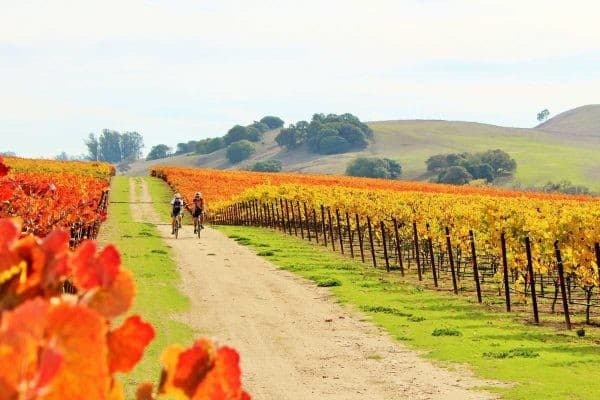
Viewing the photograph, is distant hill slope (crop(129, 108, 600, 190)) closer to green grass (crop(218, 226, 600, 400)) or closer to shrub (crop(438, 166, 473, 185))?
shrub (crop(438, 166, 473, 185))

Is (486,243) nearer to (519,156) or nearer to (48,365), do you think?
(48,365)

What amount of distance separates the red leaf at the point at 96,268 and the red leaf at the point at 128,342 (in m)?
0.07

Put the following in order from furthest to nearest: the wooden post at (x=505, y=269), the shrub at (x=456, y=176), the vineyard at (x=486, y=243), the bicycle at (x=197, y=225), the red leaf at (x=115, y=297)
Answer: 1. the shrub at (x=456, y=176)
2. the bicycle at (x=197, y=225)
3. the vineyard at (x=486, y=243)
4. the wooden post at (x=505, y=269)
5. the red leaf at (x=115, y=297)

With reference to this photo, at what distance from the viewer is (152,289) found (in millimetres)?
22781

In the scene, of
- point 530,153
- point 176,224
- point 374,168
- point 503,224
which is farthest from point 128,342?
point 530,153

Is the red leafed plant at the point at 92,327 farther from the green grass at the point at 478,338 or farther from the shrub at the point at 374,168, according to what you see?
the shrub at the point at 374,168

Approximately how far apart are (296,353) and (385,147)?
184 metres

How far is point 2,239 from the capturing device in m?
1.37

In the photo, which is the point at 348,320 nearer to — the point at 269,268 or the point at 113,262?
the point at 269,268

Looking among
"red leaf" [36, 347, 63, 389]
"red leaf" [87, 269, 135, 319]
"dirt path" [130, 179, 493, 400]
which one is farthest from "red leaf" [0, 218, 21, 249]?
"dirt path" [130, 179, 493, 400]

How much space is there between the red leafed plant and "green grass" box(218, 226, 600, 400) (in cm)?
1186

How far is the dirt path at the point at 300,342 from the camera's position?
13297 mm

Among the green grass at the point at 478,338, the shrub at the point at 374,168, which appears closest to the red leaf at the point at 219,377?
the green grass at the point at 478,338

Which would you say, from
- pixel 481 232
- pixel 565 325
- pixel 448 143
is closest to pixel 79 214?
pixel 565 325
